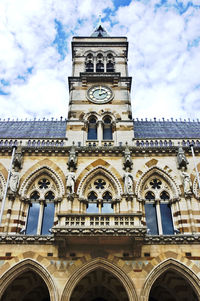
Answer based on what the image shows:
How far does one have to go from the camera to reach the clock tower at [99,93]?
22562mm

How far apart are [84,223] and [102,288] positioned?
4567mm

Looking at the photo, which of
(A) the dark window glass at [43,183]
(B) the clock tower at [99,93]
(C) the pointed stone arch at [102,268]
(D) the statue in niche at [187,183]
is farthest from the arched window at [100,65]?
(C) the pointed stone arch at [102,268]

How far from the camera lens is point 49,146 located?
20547 millimetres

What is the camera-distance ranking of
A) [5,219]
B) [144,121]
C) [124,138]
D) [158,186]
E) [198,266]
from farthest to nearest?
1. [144,121]
2. [124,138]
3. [158,186]
4. [5,219]
5. [198,266]

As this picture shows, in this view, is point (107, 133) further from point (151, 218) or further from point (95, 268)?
point (95, 268)

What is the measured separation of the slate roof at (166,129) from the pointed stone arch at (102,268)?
11.8m

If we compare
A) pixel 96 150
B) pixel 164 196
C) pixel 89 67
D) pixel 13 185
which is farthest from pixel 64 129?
pixel 164 196

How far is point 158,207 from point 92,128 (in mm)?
8382

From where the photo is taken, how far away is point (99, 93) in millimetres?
24969

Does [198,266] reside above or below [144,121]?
below

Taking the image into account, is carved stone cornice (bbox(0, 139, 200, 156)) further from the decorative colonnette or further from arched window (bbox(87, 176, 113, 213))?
the decorative colonnette

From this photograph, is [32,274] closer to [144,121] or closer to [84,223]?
[84,223]

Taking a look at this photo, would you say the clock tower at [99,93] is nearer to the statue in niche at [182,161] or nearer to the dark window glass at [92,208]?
the statue in niche at [182,161]

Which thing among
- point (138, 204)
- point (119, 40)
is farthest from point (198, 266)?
point (119, 40)
